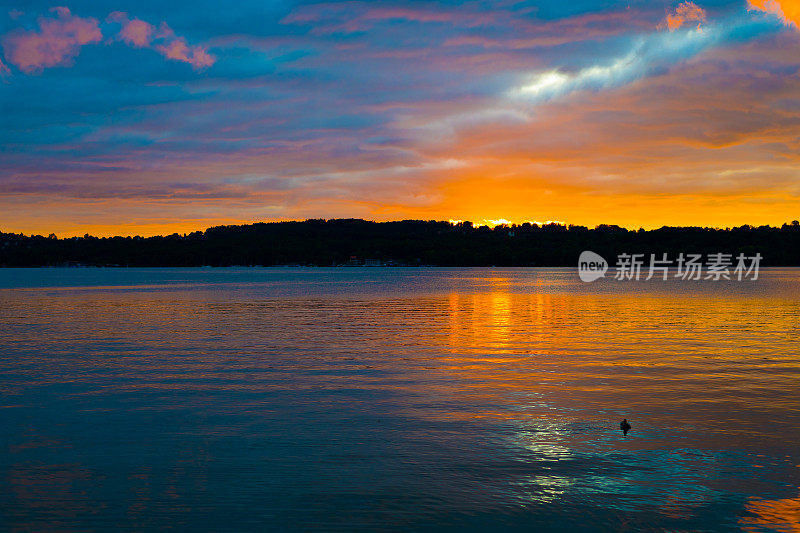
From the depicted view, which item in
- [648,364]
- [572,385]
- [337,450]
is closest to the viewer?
[337,450]

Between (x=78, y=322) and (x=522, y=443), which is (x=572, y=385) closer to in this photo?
(x=522, y=443)

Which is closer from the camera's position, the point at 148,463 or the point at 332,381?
the point at 148,463

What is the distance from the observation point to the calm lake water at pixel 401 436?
11016 mm

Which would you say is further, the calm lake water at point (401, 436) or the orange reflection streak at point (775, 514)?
the calm lake water at point (401, 436)

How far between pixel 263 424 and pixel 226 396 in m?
3.86

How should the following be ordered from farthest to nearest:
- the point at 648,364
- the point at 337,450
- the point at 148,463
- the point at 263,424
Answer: the point at 648,364 < the point at 263,424 < the point at 337,450 < the point at 148,463

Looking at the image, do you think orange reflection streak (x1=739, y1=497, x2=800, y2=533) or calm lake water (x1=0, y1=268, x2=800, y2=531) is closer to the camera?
orange reflection streak (x1=739, y1=497, x2=800, y2=533)

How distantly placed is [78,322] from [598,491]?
4286 cm

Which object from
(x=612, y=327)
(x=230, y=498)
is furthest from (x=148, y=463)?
(x=612, y=327)

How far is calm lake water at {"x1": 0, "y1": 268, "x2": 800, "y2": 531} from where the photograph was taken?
1102 cm

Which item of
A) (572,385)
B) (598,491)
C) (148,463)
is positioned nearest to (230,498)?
(148,463)

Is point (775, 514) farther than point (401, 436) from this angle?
No

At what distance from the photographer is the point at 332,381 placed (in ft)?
74.1

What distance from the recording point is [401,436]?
1535 centimetres
